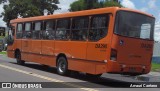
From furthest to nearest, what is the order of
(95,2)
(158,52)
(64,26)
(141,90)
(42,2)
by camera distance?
(42,2), (95,2), (158,52), (64,26), (141,90)

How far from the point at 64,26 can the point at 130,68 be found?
4330mm

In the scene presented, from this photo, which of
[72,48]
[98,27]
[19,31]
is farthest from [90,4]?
[98,27]

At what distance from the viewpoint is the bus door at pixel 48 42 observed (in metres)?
19.0

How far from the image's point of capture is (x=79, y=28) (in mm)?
16766

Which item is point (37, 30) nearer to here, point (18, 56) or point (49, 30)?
point (49, 30)

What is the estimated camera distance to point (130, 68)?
15.1 m

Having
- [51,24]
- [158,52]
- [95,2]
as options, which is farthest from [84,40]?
[95,2]

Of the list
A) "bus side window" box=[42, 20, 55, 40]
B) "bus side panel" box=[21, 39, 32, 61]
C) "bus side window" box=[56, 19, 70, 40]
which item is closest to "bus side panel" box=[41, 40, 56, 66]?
"bus side window" box=[42, 20, 55, 40]

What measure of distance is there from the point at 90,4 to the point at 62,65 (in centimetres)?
4319

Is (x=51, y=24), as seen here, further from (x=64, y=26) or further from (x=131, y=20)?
(x=131, y=20)

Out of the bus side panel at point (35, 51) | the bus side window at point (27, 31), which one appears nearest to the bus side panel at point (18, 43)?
the bus side window at point (27, 31)

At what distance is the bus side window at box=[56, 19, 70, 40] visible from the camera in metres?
17.6

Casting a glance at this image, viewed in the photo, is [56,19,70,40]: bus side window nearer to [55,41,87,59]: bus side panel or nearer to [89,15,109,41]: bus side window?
[55,41,87,59]: bus side panel

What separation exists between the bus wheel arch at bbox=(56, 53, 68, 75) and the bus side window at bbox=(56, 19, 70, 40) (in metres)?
0.86
